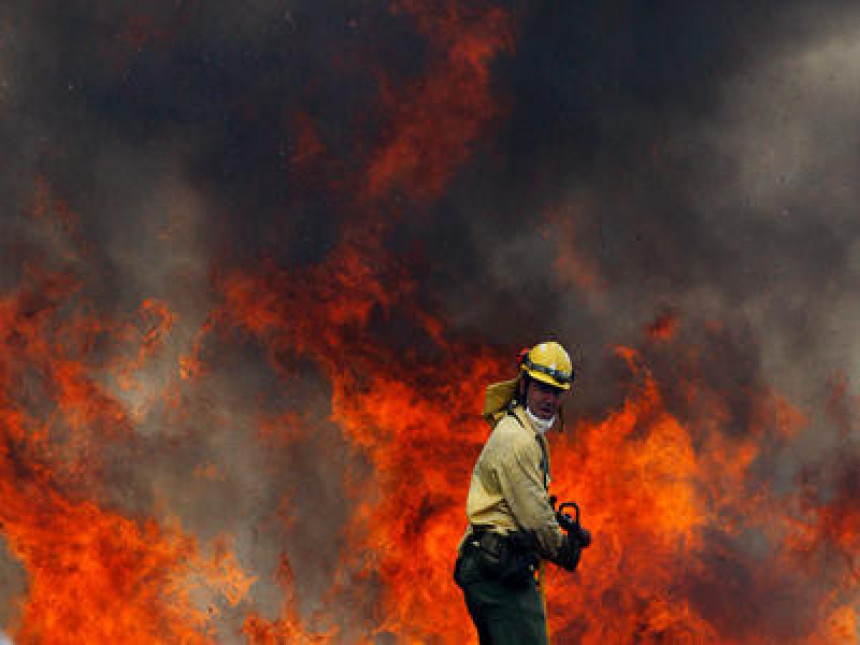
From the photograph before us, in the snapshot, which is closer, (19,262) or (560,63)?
(19,262)

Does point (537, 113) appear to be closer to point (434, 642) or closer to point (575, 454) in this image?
point (575, 454)

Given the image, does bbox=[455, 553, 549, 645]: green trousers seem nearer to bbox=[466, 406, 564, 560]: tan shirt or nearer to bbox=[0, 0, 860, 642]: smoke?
bbox=[466, 406, 564, 560]: tan shirt

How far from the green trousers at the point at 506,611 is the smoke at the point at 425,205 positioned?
367 cm

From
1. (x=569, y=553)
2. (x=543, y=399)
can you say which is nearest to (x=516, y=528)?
(x=569, y=553)

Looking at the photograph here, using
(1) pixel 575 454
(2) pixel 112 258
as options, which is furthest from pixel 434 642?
(2) pixel 112 258

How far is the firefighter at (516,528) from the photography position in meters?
5.07

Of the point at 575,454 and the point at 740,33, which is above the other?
the point at 740,33

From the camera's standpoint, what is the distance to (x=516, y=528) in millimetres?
5137

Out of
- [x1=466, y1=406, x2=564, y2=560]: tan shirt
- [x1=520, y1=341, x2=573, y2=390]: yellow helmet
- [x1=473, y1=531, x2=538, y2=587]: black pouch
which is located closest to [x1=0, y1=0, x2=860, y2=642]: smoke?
[x1=520, y1=341, x2=573, y2=390]: yellow helmet

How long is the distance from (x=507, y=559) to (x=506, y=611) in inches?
12.4

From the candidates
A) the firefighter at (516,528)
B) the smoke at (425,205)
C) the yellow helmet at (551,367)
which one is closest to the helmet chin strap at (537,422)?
the firefighter at (516,528)

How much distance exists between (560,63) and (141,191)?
14.1ft

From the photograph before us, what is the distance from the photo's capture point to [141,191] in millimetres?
8539

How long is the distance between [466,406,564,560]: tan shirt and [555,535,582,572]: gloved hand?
0.14 feet
